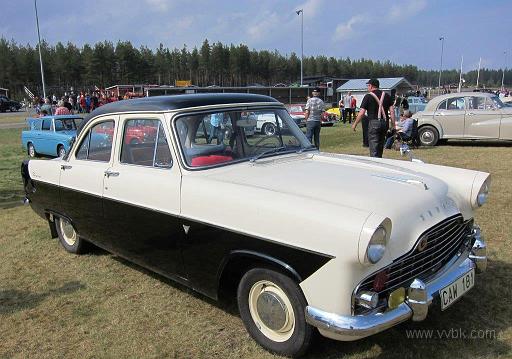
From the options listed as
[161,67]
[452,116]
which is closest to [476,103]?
[452,116]

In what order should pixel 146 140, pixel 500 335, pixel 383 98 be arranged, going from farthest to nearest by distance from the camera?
1. pixel 383 98
2. pixel 146 140
3. pixel 500 335

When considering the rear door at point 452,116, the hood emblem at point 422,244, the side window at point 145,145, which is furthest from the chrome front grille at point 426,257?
the rear door at point 452,116

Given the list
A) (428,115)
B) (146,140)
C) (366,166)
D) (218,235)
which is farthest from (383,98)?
(428,115)

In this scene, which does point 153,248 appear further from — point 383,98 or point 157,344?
point 383,98

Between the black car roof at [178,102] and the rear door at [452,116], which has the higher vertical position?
the black car roof at [178,102]

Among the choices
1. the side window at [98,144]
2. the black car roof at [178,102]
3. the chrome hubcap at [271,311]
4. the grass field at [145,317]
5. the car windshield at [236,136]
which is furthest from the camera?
the side window at [98,144]

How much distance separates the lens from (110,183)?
4309mm

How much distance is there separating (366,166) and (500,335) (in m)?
1.58

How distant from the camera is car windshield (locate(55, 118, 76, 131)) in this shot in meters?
14.3

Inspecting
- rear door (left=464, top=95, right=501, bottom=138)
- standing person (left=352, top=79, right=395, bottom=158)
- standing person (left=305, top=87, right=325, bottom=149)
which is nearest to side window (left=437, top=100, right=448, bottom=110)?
rear door (left=464, top=95, right=501, bottom=138)

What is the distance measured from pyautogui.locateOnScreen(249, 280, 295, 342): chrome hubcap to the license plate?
1.00 m

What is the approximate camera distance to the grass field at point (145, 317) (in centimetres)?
329

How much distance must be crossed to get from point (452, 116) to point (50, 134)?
1193cm

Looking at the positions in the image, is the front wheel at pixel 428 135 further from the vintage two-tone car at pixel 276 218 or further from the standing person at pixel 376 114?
the vintage two-tone car at pixel 276 218
